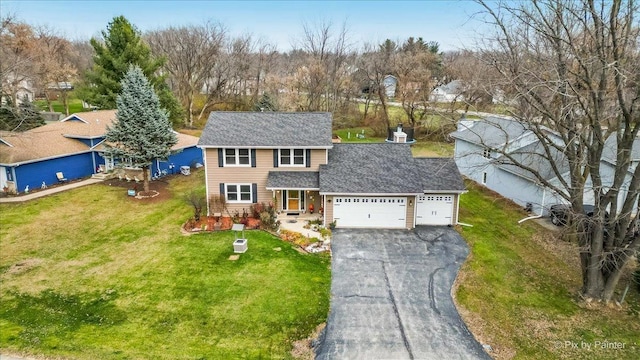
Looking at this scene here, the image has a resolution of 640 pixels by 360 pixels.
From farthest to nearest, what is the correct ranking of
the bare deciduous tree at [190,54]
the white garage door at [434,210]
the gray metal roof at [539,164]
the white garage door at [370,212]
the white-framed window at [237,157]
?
the bare deciduous tree at [190,54]
the gray metal roof at [539,164]
the white-framed window at [237,157]
the white garage door at [434,210]
the white garage door at [370,212]

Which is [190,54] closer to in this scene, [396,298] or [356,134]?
[356,134]

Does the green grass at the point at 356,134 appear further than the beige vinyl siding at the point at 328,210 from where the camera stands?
Yes

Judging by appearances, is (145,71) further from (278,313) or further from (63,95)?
(278,313)

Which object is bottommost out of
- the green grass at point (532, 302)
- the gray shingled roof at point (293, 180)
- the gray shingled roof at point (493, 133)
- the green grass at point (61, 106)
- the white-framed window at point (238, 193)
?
the green grass at point (532, 302)

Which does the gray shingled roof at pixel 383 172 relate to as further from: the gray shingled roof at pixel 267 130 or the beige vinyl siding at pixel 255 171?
Answer: the gray shingled roof at pixel 267 130

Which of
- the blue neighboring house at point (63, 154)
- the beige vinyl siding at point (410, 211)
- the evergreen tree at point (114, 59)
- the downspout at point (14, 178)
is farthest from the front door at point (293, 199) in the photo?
the evergreen tree at point (114, 59)
